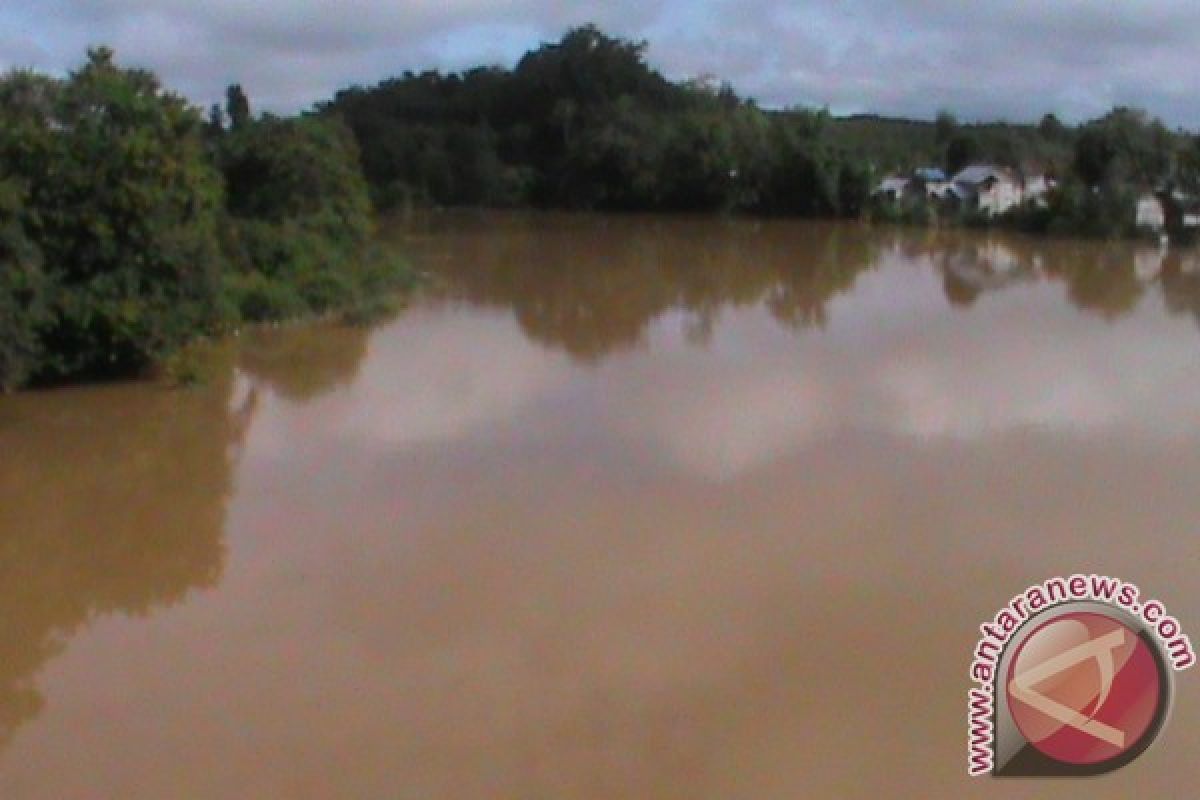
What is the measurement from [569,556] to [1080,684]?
3.83 meters

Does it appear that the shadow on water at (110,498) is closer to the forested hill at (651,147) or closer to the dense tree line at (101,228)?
the dense tree line at (101,228)

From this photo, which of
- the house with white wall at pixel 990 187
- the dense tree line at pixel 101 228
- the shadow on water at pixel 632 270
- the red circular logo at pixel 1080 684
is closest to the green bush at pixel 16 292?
the dense tree line at pixel 101 228

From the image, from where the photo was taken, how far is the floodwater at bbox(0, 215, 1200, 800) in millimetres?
5461

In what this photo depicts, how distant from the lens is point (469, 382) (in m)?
13.1

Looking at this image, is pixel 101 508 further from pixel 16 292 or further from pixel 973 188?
pixel 973 188

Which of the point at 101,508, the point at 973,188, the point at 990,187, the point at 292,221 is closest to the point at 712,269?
the point at 292,221

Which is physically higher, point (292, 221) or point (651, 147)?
point (651, 147)

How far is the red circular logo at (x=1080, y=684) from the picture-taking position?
441 centimetres

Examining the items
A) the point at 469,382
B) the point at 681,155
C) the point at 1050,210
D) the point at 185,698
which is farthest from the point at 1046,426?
the point at 681,155

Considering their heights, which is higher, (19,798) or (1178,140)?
(1178,140)

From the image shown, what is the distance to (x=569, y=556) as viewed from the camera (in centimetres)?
772

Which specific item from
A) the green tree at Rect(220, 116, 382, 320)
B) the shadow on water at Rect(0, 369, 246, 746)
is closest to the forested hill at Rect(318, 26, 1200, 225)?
the green tree at Rect(220, 116, 382, 320)

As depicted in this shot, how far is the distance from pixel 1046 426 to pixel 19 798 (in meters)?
8.64

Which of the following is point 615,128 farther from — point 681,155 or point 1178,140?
point 1178,140
